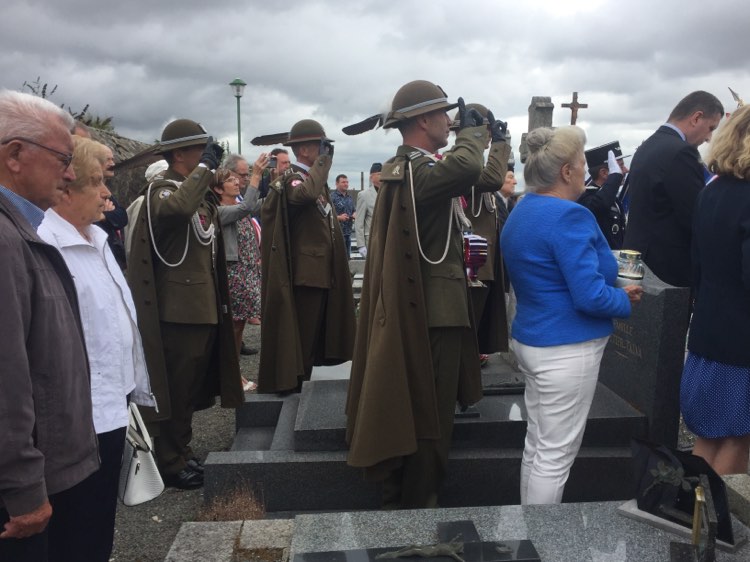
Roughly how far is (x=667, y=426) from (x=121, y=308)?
125 inches

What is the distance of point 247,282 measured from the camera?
20.4ft

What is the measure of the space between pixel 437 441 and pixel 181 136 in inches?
97.3

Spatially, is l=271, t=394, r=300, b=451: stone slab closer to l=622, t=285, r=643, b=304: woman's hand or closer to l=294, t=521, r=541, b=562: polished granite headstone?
l=294, t=521, r=541, b=562: polished granite headstone

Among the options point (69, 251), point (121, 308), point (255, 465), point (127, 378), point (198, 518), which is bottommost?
point (198, 518)

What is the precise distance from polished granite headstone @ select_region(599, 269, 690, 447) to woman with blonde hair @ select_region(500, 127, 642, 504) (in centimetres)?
99

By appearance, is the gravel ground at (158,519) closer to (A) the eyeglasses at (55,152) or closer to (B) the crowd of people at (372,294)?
(B) the crowd of people at (372,294)

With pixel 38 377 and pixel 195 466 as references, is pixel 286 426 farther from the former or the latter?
pixel 38 377

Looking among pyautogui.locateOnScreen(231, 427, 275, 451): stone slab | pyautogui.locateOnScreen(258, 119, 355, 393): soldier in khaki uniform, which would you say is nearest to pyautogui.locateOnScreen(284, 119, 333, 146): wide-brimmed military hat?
pyautogui.locateOnScreen(258, 119, 355, 393): soldier in khaki uniform

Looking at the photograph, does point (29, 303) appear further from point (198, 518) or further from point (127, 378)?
point (198, 518)

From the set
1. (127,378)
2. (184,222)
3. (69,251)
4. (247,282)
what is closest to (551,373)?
(127,378)

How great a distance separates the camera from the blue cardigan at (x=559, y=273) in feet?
9.04

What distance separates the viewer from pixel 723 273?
301 centimetres

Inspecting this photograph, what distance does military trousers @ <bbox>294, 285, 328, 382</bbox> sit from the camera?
5168mm

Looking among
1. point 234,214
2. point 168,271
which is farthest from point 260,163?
point 168,271
